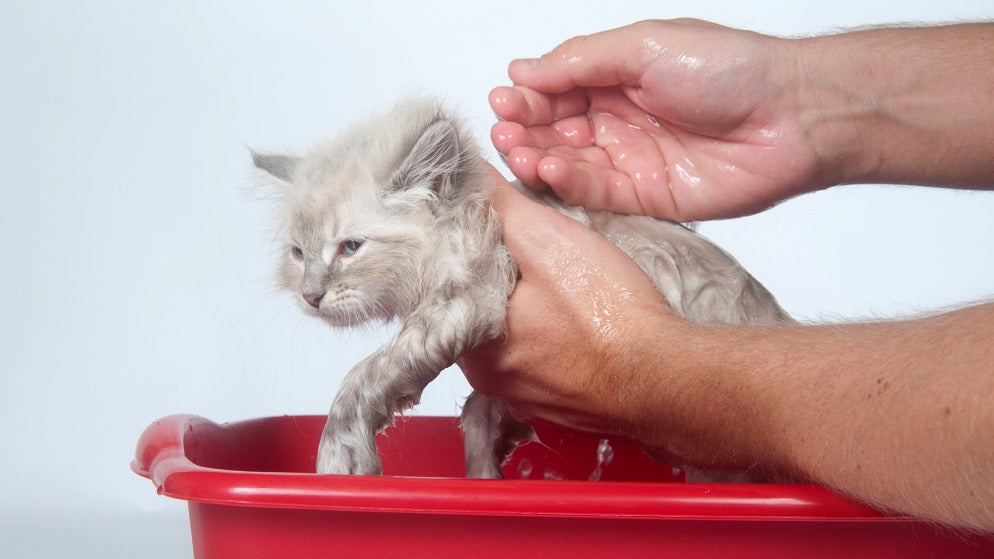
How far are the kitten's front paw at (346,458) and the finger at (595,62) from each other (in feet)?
3.28

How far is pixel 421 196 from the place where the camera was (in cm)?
192

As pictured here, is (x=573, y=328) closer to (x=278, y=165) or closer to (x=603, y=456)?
(x=278, y=165)

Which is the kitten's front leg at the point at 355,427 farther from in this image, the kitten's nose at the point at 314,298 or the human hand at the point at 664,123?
the human hand at the point at 664,123

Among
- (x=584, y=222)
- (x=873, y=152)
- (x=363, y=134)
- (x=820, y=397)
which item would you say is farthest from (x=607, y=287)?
(x=873, y=152)

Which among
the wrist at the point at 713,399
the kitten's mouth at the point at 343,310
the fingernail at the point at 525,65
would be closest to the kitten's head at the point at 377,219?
the kitten's mouth at the point at 343,310

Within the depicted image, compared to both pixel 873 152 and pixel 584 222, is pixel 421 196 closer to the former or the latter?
pixel 584 222

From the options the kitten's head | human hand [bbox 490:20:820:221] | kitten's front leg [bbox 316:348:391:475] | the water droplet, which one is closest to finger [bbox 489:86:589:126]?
human hand [bbox 490:20:820:221]

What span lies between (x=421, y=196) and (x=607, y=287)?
0.41 m

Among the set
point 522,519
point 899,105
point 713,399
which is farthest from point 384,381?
point 899,105

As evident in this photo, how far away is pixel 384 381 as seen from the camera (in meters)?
1.78

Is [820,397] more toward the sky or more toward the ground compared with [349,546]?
more toward the sky

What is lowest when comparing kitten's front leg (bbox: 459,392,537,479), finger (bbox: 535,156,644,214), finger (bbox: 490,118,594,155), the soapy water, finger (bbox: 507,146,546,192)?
the soapy water

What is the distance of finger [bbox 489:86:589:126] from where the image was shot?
2.25m

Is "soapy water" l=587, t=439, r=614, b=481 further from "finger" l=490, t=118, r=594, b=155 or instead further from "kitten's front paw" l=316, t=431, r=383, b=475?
"kitten's front paw" l=316, t=431, r=383, b=475
